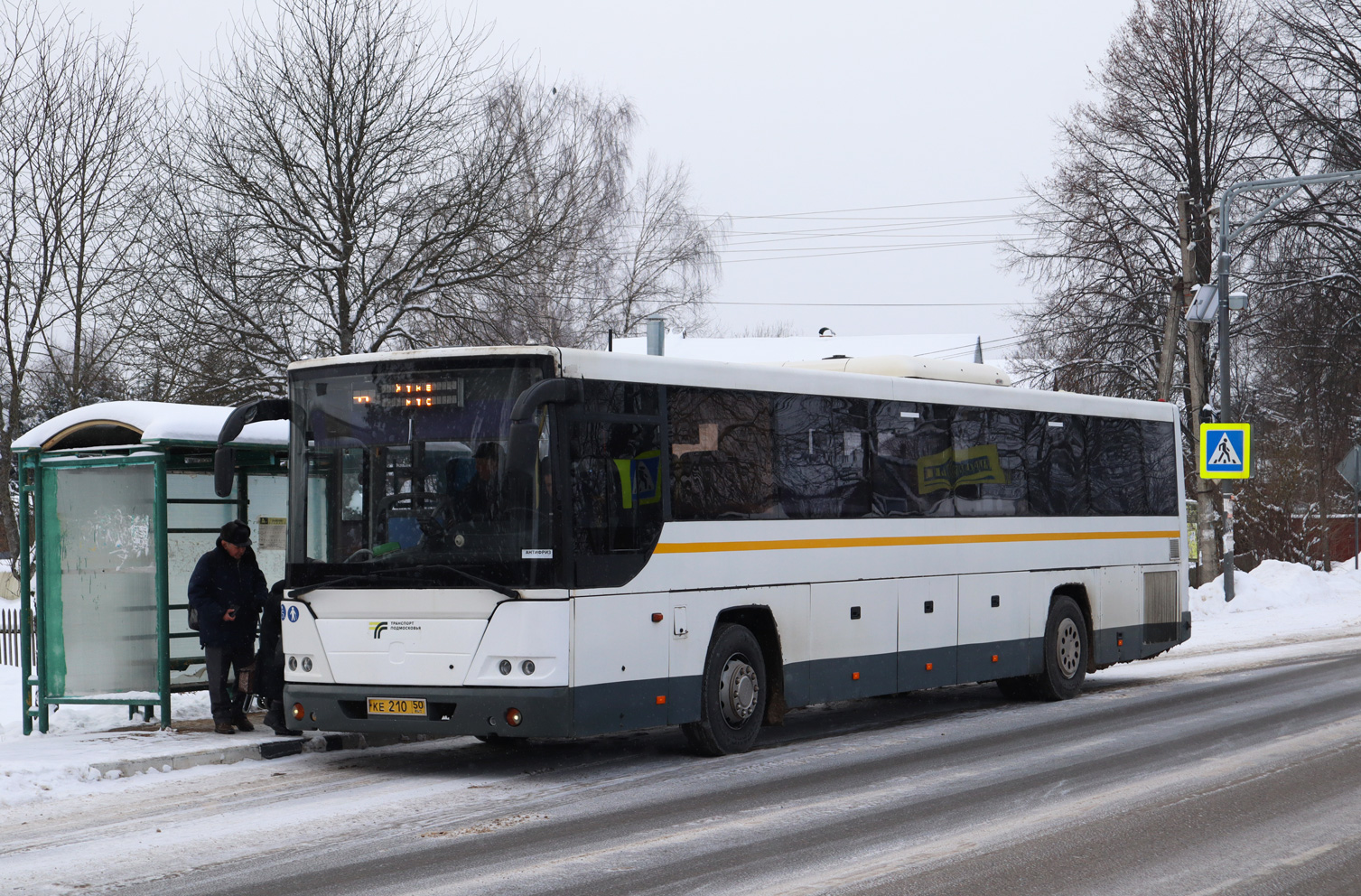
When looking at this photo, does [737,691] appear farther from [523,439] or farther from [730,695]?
[523,439]

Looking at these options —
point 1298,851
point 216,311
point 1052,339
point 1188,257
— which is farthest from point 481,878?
point 1052,339

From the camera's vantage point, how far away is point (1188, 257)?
3014 centimetres

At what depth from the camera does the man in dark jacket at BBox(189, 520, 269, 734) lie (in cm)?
1177

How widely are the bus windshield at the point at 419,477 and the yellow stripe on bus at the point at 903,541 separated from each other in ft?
3.72

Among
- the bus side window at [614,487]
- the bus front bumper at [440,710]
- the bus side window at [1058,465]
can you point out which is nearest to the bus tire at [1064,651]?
the bus side window at [1058,465]

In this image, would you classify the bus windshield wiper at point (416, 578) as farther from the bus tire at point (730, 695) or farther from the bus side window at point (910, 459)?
the bus side window at point (910, 459)

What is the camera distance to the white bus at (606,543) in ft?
32.0

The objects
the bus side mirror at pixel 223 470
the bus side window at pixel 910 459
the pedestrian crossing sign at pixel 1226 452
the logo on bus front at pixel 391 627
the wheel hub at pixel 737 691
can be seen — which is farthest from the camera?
the pedestrian crossing sign at pixel 1226 452

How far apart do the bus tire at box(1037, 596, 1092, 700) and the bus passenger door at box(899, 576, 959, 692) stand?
67.9 inches

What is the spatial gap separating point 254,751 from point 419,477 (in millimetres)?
2690

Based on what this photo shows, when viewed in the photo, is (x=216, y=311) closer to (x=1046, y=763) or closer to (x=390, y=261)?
(x=390, y=261)

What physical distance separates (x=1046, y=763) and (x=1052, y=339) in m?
27.5

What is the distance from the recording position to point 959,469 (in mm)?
13516

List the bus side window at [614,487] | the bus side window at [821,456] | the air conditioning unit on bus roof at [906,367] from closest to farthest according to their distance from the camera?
the bus side window at [614,487] < the bus side window at [821,456] < the air conditioning unit on bus roof at [906,367]
